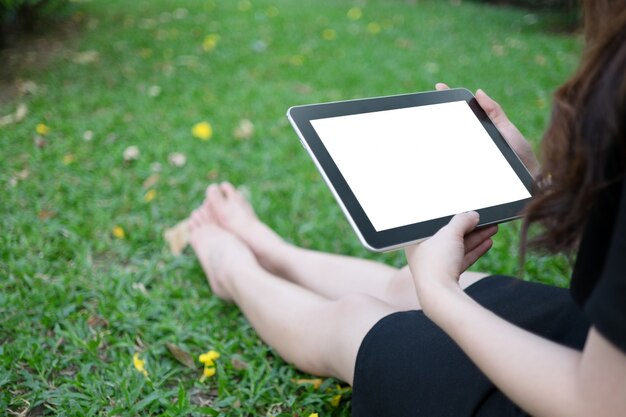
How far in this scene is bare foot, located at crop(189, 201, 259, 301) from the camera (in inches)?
70.3

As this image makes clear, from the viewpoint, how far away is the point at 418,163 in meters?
1.18

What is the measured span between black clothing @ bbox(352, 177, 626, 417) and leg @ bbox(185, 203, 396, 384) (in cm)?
8

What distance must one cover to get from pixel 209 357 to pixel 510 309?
72 centimetres

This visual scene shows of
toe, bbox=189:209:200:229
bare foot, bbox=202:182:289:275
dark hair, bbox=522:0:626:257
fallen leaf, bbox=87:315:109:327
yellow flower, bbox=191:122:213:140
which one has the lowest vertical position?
yellow flower, bbox=191:122:213:140

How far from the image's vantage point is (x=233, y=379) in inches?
60.7

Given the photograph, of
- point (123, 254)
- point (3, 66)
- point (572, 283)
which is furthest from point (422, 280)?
point (3, 66)

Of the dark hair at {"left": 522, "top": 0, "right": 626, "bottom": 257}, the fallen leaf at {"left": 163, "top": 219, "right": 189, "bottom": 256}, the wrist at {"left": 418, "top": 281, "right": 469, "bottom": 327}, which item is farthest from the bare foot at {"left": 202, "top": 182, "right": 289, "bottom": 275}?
the dark hair at {"left": 522, "top": 0, "right": 626, "bottom": 257}

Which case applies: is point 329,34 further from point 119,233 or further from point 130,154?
point 119,233

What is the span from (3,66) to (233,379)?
9.03 feet

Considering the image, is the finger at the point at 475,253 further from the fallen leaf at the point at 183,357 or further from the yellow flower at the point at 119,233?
the yellow flower at the point at 119,233

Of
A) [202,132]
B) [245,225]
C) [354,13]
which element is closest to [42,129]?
[202,132]

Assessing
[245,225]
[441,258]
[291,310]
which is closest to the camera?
[441,258]

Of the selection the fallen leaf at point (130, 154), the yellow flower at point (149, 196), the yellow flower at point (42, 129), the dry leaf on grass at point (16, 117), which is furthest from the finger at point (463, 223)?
the dry leaf on grass at point (16, 117)

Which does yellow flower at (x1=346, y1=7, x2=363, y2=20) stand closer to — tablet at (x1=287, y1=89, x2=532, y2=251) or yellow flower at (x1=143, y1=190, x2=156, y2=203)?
yellow flower at (x1=143, y1=190, x2=156, y2=203)
